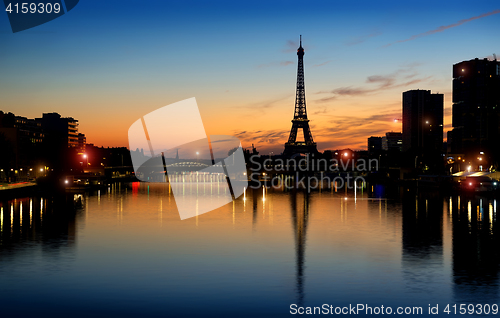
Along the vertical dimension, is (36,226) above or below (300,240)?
above

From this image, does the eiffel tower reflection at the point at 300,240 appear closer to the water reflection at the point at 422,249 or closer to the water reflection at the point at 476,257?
the water reflection at the point at 422,249

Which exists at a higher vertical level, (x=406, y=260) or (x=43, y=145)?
(x=43, y=145)

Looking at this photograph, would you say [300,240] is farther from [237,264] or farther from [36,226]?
[36,226]

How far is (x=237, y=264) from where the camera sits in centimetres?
2483

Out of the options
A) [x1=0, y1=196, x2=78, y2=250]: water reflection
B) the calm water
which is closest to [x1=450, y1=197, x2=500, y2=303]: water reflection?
the calm water

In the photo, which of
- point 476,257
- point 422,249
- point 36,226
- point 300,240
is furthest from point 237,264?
point 36,226

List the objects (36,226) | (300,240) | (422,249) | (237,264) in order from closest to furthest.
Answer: (237,264), (422,249), (300,240), (36,226)

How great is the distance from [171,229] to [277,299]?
21064 mm

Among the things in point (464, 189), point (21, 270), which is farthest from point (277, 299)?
point (464, 189)

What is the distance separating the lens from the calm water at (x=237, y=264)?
1795cm

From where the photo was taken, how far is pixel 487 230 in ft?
122

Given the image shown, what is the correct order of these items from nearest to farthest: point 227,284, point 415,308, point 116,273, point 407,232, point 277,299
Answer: point 415,308
point 277,299
point 227,284
point 116,273
point 407,232

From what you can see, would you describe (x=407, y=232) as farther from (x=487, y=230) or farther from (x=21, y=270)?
(x=21, y=270)

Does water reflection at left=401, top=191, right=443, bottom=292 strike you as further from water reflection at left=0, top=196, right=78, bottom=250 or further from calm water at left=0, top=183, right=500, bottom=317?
water reflection at left=0, top=196, right=78, bottom=250
